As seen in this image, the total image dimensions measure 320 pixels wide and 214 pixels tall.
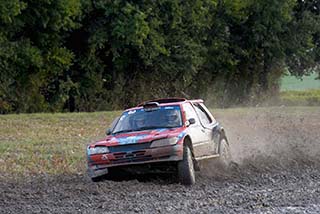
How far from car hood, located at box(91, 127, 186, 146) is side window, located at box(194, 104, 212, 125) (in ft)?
5.46

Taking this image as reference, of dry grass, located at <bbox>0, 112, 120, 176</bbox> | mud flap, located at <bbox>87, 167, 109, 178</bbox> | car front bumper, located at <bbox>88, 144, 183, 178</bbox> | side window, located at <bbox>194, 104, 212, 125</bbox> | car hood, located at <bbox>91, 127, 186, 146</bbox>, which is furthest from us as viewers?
dry grass, located at <bbox>0, 112, 120, 176</bbox>

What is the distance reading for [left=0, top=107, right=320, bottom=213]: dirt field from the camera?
11.9 m

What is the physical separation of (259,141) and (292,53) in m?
29.6

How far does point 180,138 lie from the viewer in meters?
14.8

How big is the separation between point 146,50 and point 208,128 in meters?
26.3

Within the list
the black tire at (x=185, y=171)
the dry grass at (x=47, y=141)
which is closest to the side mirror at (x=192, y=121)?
the black tire at (x=185, y=171)

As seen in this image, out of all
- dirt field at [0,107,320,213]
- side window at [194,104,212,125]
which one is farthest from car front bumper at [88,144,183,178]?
side window at [194,104,212,125]

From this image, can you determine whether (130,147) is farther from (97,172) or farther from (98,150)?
(97,172)

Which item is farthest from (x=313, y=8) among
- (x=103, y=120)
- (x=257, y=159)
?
(x=257, y=159)

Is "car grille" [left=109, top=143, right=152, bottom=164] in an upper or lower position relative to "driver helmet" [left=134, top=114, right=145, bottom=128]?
lower

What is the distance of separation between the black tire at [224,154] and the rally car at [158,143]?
72 millimetres

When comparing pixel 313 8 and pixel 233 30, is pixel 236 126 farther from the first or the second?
pixel 313 8

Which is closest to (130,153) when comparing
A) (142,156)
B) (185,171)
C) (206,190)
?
Result: (142,156)

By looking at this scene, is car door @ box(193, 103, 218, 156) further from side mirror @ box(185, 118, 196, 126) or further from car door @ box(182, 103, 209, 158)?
side mirror @ box(185, 118, 196, 126)
